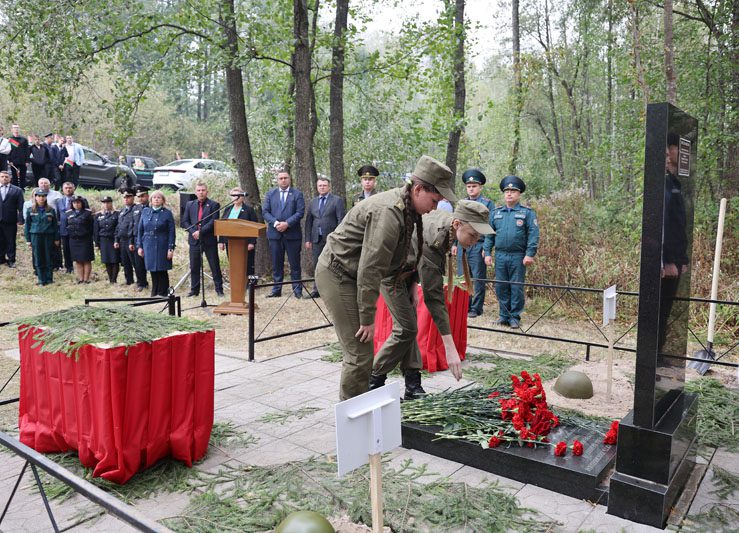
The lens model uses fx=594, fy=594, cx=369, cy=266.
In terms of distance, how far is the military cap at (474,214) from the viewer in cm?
440

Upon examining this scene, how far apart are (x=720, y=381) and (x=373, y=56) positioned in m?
9.28

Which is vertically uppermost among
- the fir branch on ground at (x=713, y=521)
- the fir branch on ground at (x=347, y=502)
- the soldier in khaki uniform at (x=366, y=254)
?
the soldier in khaki uniform at (x=366, y=254)

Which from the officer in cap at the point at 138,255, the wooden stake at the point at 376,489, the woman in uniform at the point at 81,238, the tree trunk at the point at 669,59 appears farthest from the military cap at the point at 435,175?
the woman in uniform at the point at 81,238

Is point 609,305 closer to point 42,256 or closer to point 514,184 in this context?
point 514,184

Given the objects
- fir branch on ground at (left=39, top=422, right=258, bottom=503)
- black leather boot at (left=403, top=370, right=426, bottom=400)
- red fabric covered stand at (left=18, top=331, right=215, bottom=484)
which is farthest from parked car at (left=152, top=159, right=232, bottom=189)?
fir branch on ground at (left=39, top=422, right=258, bottom=503)

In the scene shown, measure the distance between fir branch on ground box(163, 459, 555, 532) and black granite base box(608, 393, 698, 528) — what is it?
491 mm

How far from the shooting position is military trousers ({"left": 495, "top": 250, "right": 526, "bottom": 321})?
876cm

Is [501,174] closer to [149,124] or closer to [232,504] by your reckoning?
[149,124]

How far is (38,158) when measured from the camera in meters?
16.7

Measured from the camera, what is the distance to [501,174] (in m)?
23.6

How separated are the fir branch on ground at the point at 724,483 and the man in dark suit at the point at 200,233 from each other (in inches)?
350

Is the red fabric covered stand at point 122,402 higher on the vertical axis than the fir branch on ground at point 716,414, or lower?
higher

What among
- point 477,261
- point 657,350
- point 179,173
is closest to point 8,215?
point 179,173

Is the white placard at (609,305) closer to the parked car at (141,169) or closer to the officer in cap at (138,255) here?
the officer in cap at (138,255)
